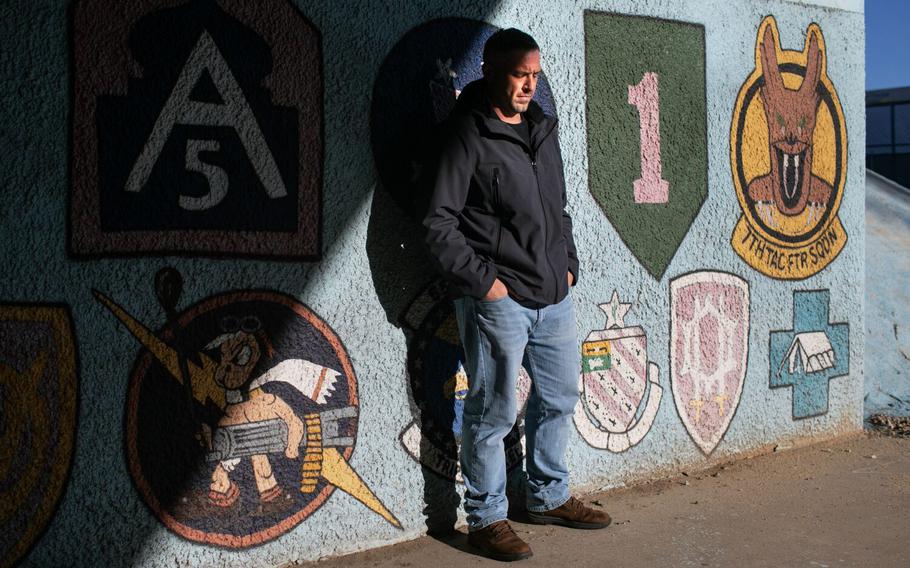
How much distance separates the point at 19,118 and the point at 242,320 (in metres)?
0.98

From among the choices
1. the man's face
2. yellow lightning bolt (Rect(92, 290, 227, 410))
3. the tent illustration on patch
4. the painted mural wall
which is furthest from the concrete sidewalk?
the man's face

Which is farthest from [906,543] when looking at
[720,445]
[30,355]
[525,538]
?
[30,355]

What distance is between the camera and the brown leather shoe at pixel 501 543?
3131 millimetres

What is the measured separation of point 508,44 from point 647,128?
1.25 metres

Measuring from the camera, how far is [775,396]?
463 centimetres

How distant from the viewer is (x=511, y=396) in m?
3.20

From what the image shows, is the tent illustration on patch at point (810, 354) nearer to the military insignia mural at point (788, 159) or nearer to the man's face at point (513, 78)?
the military insignia mural at point (788, 159)

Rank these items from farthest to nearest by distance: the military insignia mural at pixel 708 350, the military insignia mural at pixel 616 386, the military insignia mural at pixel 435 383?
1. the military insignia mural at pixel 708 350
2. the military insignia mural at pixel 616 386
3. the military insignia mural at pixel 435 383

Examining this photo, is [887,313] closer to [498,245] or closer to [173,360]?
[498,245]

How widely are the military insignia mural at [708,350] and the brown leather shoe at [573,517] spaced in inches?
36.8

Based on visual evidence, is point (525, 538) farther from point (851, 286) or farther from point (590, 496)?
point (851, 286)

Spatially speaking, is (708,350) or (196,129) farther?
(708,350)

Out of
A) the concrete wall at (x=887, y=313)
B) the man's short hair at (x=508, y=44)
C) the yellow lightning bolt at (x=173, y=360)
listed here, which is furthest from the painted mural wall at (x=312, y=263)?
the concrete wall at (x=887, y=313)

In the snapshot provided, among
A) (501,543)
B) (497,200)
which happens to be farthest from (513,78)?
(501,543)
